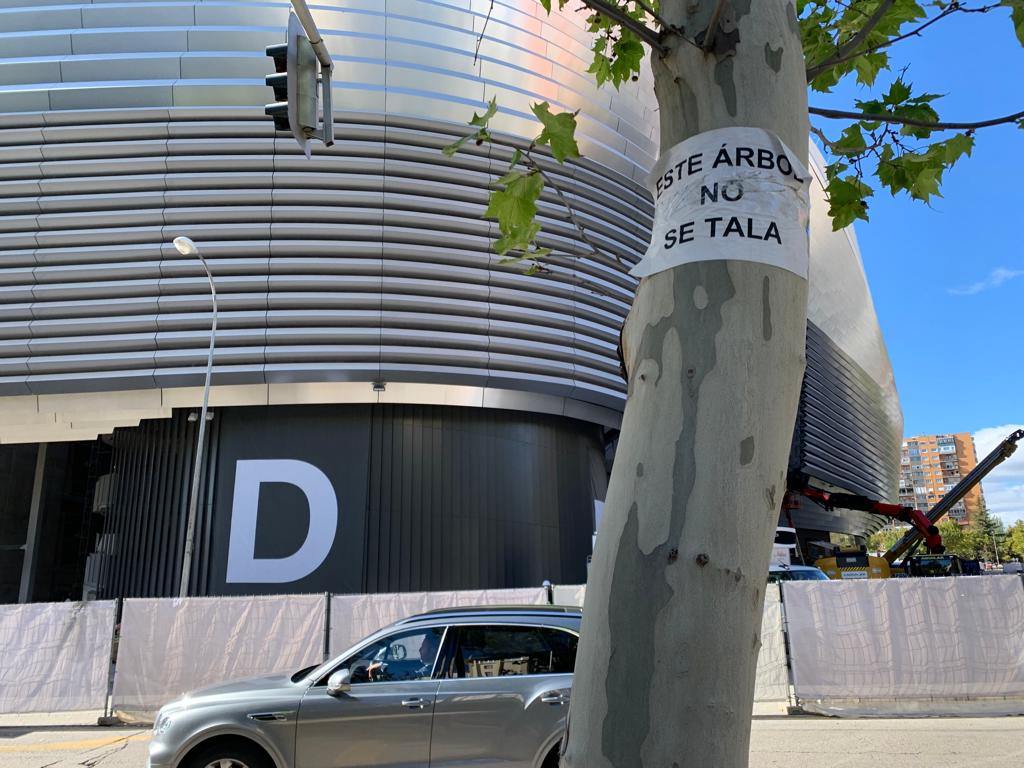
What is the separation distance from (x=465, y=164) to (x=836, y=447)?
3711cm

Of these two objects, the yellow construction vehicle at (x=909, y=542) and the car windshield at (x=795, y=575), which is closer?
the car windshield at (x=795, y=575)

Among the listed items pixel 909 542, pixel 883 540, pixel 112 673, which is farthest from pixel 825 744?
pixel 883 540

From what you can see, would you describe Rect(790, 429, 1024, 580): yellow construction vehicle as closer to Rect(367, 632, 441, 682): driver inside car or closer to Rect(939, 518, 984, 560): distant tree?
Rect(367, 632, 441, 682): driver inside car

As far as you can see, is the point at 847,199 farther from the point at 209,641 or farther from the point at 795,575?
the point at 795,575

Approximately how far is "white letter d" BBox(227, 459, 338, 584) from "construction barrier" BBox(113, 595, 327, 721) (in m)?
7.24

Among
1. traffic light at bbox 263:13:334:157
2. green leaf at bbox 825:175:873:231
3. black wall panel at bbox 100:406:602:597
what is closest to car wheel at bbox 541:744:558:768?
green leaf at bbox 825:175:873:231

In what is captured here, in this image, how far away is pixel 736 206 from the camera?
203cm

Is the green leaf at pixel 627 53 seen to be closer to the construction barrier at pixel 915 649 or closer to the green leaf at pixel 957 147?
the green leaf at pixel 957 147

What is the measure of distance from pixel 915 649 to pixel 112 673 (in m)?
12.0

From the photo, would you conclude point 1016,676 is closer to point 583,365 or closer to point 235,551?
point 583,365

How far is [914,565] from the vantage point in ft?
100

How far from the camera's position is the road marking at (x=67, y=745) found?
390 inches

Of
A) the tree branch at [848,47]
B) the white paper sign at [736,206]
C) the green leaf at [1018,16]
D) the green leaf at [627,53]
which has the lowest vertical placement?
the white paper sign at [736,206]

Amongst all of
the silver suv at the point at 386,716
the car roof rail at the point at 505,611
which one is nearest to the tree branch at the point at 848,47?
the silver suv at the point at 386,716
